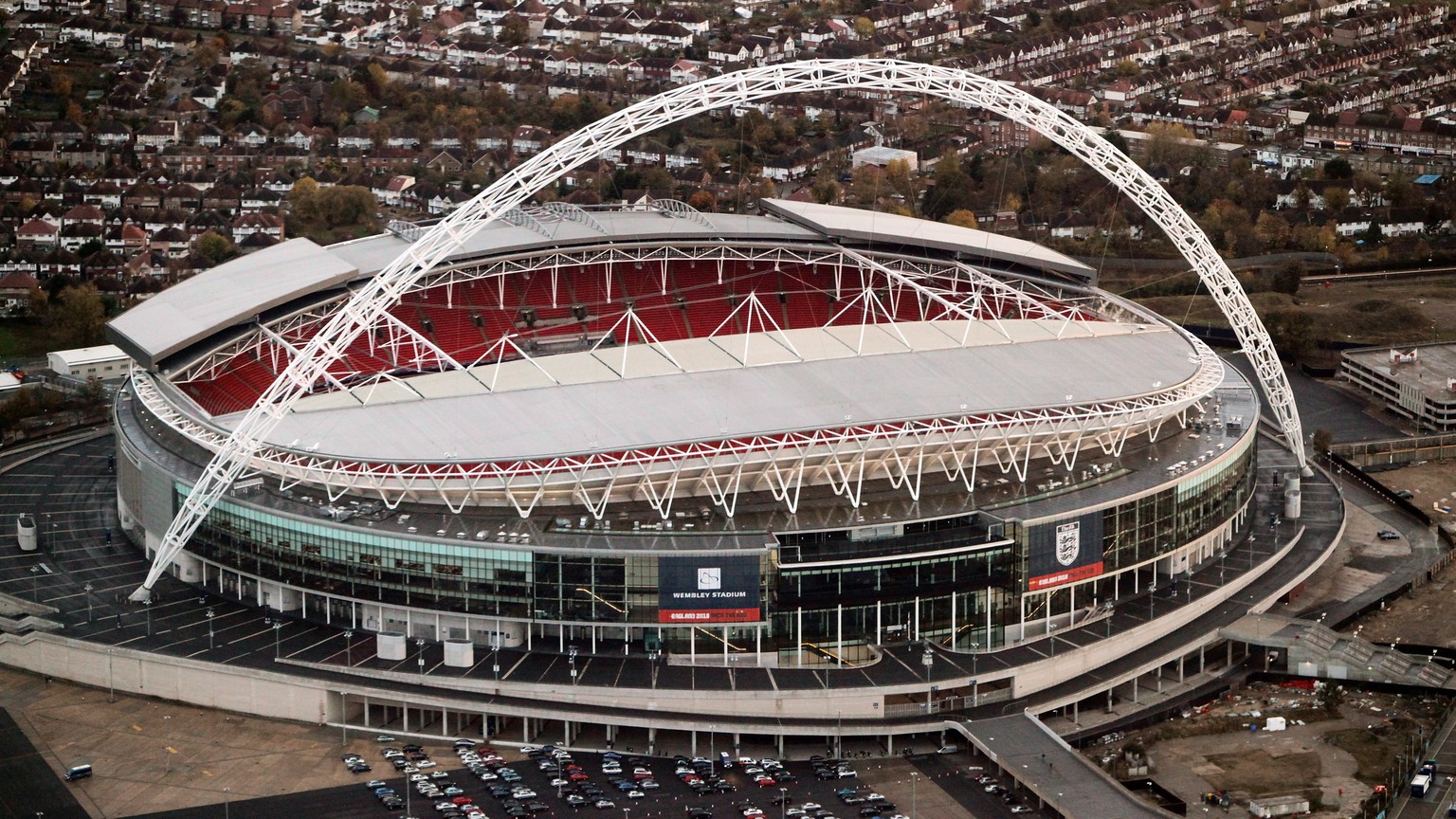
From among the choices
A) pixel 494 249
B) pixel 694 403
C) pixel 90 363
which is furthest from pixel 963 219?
pixel 694 403

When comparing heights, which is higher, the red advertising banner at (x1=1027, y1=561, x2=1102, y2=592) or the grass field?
the grass field

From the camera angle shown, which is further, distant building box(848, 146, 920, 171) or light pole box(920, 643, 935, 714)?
distant building box(848, 146, 920, 171)

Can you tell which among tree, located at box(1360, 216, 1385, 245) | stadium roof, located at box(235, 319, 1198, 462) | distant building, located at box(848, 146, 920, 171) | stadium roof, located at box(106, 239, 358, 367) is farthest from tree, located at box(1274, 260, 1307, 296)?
stadium roof, located at box(106, 239, 358, 367)

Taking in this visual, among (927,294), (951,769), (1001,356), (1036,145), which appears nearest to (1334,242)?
(1036,145)

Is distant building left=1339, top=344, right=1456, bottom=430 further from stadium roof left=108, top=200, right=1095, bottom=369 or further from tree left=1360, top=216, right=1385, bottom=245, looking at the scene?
tree left=1360, top=216, right=1385, bottom=245

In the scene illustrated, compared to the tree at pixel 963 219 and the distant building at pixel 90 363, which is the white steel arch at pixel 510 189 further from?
the tree at pixel 963 219

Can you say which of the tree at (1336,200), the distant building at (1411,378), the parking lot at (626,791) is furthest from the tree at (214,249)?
the tree at (1336,200)

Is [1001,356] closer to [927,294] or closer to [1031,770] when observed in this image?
[927,294]
